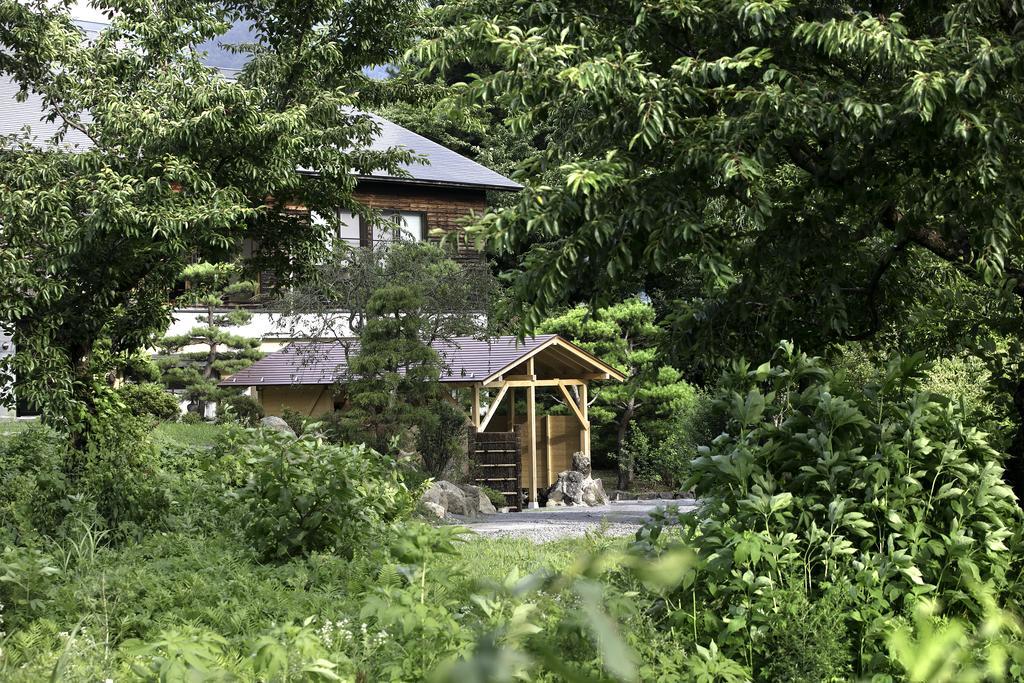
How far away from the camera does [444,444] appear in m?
19.6

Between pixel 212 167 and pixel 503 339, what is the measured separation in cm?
1366

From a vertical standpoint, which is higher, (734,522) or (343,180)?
(343,180)

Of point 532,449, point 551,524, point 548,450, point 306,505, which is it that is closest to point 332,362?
point 532,449

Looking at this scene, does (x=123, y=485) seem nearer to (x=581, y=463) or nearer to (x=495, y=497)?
(x=495, y=497)

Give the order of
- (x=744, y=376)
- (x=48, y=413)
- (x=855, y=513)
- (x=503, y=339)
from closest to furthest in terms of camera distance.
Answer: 1. (x=855, y=513)
2. (x=744, y=376)
3. (x=48, y=413)
4. (x=503, y=339)

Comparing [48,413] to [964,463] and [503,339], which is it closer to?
[964,463]

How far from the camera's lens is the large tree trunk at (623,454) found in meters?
27.0

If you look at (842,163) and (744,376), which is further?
(842,163)

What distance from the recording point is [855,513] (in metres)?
4.45

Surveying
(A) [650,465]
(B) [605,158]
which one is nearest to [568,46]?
(B) [605,158]

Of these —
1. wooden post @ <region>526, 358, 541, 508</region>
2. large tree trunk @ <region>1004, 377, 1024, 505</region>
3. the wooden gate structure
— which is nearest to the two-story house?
the wooden gate structure

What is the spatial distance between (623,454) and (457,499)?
10233 millimetres

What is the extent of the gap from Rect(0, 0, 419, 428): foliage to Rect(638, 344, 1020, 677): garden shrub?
694 cm

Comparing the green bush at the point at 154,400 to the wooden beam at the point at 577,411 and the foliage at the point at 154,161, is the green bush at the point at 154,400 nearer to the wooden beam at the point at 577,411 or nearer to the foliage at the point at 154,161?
the foliage at the point at 154,161
